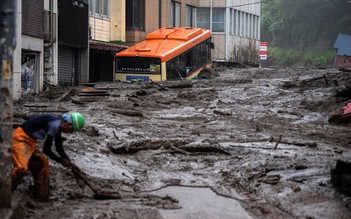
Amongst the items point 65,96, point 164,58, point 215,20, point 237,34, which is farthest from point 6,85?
point 237,34

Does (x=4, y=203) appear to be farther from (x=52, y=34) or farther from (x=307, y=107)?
(x=52, y=34)

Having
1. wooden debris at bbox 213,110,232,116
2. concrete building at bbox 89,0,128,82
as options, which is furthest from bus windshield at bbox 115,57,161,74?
wooden debris at bbox 213,110,232,116

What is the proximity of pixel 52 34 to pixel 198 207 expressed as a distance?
1642 centimetres

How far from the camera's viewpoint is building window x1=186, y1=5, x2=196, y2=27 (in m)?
45.3

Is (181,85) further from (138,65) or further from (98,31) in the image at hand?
(98,31)

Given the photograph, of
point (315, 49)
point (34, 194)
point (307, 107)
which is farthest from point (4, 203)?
point (315, 49)

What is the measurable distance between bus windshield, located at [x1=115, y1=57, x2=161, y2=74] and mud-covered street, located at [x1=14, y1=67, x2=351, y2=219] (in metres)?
5.15

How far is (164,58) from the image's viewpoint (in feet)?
89.6

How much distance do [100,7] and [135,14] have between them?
397 cm

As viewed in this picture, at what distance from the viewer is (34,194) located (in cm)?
841

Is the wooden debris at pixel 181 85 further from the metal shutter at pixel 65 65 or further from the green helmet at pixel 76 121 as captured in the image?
the green helmet at pixel 76 121

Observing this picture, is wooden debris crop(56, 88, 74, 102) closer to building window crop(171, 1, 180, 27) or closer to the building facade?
the building facade

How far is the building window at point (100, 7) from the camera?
30750 mm

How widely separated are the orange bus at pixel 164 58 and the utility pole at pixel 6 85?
20.4 metres
